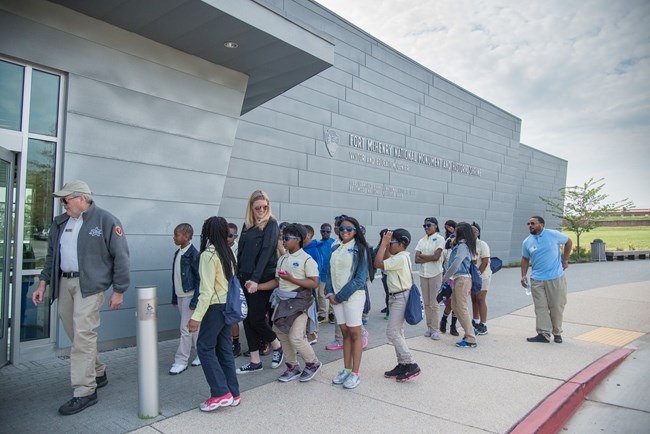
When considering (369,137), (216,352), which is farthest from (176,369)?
(369,137)

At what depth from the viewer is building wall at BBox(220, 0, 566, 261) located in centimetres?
1027

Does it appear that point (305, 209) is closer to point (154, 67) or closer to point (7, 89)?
point (154, 67)

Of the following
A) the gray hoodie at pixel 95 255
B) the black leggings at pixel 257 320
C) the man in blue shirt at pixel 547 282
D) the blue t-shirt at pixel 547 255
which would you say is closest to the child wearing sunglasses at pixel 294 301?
the black leggings at pixel 257 320

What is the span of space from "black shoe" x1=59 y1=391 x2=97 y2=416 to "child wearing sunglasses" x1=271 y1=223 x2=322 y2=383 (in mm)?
1722

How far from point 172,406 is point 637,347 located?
634 cm

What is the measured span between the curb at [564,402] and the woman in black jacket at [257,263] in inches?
105

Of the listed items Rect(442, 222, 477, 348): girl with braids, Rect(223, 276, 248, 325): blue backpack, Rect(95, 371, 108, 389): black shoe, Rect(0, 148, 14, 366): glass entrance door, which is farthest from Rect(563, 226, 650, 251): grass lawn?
Rect(0, 148, 14, 366): glass entrance door

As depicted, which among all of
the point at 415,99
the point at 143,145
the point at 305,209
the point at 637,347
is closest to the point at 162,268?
the point at 143,145

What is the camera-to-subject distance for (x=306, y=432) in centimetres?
340

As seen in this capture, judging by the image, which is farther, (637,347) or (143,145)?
(637,347)

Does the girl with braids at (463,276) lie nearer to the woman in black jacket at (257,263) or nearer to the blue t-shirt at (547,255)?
the blue t-shirt at (547,255)

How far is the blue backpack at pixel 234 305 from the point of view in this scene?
377cm

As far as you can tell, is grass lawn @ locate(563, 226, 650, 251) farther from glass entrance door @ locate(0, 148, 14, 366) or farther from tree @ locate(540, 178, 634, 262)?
glass entrance door @ locate(0, 148, 14, 366)

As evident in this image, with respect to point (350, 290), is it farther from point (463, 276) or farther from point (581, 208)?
point (581, 208)
